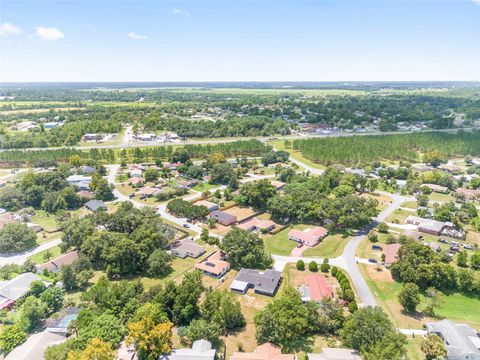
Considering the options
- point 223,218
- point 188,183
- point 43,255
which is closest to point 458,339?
point 223,218

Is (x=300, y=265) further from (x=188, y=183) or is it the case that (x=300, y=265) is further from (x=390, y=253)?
(x=188, y=183)

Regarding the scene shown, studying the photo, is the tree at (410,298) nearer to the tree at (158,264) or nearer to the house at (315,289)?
the house at (315,289)

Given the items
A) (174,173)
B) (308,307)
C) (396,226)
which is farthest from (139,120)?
(308,307)

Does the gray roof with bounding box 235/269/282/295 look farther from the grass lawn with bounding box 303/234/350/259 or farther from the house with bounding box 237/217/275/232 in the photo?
the house with bounding box 237/217/275/232

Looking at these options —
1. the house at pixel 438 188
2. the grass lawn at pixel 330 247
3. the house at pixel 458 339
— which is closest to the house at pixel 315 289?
the grass lawn at pixel 330 247

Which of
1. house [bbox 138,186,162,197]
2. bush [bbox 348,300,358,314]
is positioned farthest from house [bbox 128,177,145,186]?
bush [bbox 348,300,358,314]

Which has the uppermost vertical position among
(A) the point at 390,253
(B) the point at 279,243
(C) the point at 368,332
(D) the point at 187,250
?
(C) the point at 368,332
